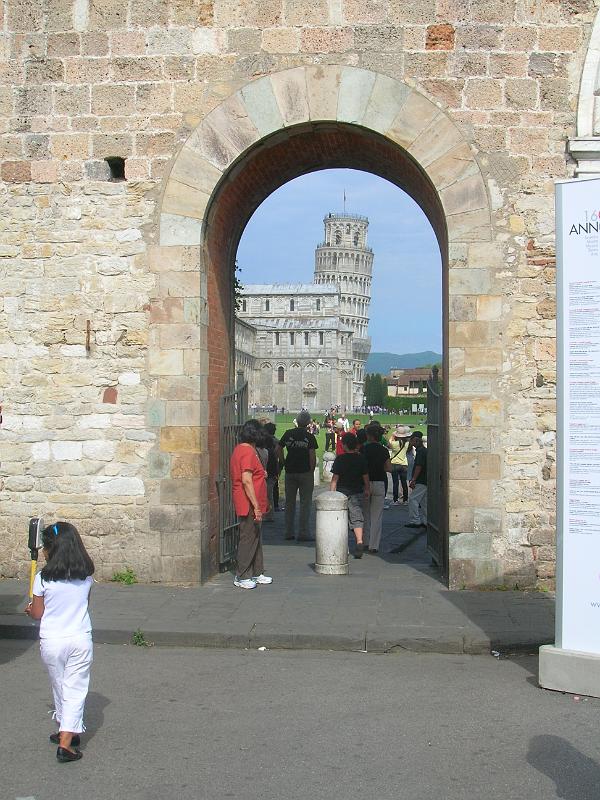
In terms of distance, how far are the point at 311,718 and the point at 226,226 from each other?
21.4 ft

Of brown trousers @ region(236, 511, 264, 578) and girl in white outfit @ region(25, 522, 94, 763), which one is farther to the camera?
brown trousers @ region(236, 511, 264, 578)

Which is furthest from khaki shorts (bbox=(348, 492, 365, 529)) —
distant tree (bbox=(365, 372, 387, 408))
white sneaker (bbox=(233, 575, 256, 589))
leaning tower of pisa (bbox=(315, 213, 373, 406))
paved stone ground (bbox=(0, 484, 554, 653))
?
leaning tower of pisa (bbox=(315, 213, 373, 406))

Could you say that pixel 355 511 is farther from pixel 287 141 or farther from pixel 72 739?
pixel 72 739

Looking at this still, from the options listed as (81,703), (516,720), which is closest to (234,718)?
(81,703)

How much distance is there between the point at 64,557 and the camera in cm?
529

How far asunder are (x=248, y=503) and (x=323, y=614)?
171cm

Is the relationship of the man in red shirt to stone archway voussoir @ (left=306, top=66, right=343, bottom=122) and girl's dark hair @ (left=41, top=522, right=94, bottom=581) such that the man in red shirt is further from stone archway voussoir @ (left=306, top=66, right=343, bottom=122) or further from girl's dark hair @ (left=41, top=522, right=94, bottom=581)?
girl's dark hair @ (left=41, top=522, right=94, bottom=581)

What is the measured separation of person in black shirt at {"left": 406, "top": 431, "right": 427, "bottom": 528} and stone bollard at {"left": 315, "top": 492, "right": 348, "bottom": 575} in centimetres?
407

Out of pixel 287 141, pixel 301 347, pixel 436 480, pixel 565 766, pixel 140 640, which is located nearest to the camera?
pixel 565 766

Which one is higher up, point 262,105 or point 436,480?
point 262,105

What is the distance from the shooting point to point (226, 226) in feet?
36.8

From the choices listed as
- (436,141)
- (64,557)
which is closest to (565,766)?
(64,557)

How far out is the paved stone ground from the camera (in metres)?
7.87

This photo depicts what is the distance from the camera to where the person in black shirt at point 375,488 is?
42.1ft
